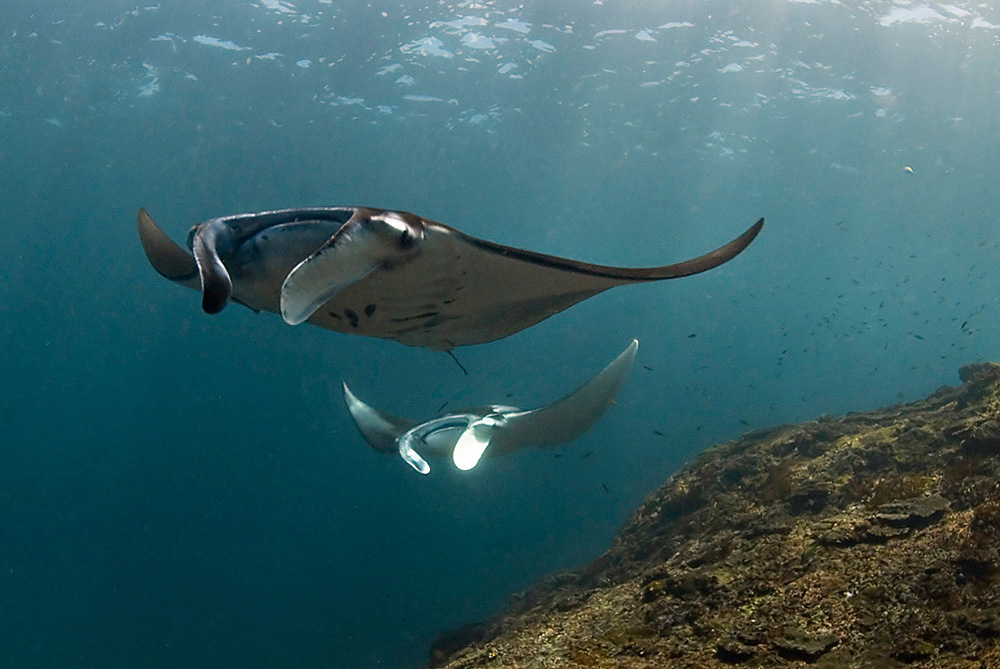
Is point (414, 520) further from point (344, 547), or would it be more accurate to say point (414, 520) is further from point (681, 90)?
point (681, 90)

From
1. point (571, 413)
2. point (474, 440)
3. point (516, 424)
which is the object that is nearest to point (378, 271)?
point (474, 440)

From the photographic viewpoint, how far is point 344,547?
92.8 feet

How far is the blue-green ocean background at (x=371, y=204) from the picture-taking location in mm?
18500

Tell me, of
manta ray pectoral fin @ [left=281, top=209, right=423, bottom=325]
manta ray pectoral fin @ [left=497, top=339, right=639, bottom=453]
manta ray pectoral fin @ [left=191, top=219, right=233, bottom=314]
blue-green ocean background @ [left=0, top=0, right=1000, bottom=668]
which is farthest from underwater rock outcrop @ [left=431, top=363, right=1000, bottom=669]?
blue-green ocean background @ [left=0, top=0, right=1000, bottom=668]

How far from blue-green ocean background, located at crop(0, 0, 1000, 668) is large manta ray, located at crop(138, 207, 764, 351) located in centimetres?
1104

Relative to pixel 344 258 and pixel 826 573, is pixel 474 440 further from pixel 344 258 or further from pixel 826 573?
pixel 344 258

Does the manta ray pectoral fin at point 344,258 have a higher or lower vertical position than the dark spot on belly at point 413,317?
higher

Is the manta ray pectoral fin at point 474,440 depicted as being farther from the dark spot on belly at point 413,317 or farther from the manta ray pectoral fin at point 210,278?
the manta ray pectoral fin at point 210,278

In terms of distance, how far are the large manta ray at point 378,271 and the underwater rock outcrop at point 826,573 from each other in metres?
1.65

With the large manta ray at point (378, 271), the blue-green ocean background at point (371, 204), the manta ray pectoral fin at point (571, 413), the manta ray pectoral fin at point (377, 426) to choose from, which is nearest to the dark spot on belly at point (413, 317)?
the large manta ray at point (378, 271)

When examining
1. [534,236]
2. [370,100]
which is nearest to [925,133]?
[534,236]

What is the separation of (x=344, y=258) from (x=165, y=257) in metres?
1.74

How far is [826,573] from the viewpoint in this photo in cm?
276

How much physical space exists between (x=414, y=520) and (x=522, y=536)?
576cm
